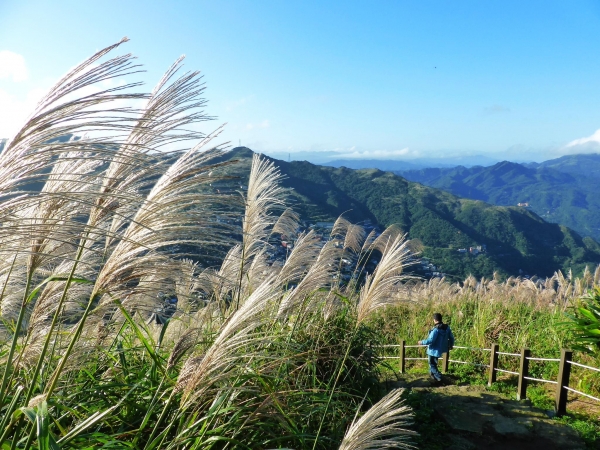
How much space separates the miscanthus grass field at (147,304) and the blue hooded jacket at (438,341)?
10.3ft

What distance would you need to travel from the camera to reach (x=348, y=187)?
357 ft

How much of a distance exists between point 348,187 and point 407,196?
1409 cm

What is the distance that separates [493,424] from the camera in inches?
225

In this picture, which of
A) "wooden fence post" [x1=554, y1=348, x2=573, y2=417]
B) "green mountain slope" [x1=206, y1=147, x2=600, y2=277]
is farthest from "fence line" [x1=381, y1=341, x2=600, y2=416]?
"green mountain slope" [x1=206, y1=147, x2=600, y2=277]

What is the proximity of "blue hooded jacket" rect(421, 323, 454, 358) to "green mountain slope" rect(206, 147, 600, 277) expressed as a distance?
59.5 metres

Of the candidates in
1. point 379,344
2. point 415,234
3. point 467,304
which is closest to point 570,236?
point 415,234

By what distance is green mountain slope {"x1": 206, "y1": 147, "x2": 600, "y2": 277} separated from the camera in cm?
8144

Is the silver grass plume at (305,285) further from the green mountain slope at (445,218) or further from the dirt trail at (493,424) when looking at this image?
the green mountain slope at (445,218)

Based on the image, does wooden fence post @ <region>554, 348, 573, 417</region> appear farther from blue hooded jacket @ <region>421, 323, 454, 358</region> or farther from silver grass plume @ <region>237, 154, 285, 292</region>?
silver grass plume @ <region>237, 154, 285, 292</region>

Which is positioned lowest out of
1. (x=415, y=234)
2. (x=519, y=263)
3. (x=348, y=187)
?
(x=519, y=263)

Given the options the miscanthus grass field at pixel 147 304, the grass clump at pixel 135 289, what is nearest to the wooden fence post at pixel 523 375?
the miscanthus grass field at pixel 147 304

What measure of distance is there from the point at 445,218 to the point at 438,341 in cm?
9072

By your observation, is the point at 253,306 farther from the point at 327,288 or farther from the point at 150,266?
the point at 327,288

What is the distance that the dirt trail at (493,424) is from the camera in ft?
17.1
